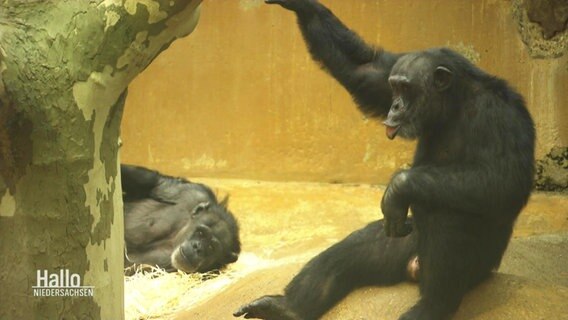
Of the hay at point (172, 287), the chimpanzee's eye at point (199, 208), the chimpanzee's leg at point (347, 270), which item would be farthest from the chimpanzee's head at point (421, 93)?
the chimpanzee's eye at point (199, 208)

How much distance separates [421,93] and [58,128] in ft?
6.22

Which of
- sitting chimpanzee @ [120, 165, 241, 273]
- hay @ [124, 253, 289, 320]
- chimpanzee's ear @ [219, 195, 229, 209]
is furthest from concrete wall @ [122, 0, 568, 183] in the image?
hay @ [124, 253, 289, 320]

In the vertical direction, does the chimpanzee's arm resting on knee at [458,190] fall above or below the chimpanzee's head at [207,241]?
above

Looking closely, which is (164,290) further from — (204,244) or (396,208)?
(396,208)

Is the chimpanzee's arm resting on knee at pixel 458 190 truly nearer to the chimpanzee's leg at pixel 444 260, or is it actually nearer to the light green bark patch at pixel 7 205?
the chimpanzee's leg at pixel 444 260

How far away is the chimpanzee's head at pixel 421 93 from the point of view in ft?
14.2

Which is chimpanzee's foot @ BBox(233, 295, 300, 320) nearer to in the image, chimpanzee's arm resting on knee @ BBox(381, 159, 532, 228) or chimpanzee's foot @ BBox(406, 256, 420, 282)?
chimpanzee's foot @ BBox(406, 256, 420, 282)

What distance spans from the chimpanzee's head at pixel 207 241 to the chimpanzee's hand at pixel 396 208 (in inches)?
110

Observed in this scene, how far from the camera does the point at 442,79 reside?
171 inches

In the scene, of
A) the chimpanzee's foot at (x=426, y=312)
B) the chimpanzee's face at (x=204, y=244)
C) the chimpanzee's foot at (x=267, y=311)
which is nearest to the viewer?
the chimpanzee's foot at (x=426, y=312)

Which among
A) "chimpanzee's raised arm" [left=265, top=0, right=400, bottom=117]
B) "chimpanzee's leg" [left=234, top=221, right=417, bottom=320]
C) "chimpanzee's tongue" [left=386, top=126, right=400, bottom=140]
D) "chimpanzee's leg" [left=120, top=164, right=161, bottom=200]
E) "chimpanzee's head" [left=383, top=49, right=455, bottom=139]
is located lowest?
"chimpanzee's leg" [left=234, top=221, right=417, bottom=320]

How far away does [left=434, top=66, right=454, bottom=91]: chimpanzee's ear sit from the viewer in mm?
4348

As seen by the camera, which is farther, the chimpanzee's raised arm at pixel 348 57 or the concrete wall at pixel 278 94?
the concrete wall at pixel 278 94
